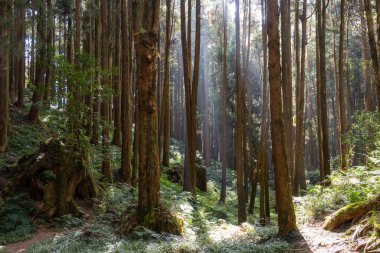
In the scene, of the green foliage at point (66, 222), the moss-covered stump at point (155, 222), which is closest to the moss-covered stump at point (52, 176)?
the green foliage at point (66, 222)

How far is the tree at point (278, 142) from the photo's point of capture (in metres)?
7.02

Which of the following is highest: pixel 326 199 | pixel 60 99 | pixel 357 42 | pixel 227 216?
pixel 357 42

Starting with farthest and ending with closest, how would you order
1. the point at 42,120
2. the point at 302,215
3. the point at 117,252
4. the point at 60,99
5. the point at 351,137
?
1. the point at 42,120
2. the point at 351,137
3. the point at 60,99
4. the point at 302,215
5. the point at 117,252

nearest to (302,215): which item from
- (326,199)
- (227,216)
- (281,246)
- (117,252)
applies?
(326,199)

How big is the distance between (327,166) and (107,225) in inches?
327

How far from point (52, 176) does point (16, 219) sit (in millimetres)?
1462

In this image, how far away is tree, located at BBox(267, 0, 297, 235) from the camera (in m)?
7.02

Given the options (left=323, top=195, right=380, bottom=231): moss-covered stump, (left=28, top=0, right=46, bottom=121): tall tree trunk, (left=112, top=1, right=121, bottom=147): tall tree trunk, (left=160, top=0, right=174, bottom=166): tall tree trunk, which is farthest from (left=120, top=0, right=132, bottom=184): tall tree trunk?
(left=323, top=195, right=380, bottom=231): moss-covered stump

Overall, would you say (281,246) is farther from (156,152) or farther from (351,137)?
(351,137)

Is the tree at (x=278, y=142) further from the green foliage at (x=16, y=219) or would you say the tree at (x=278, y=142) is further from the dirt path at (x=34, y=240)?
the green foliage at (x=16, y=219)

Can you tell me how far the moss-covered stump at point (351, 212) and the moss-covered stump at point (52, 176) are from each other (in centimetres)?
644

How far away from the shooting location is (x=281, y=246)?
6.32m

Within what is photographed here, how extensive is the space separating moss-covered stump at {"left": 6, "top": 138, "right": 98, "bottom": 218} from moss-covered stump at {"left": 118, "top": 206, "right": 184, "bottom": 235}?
2408mm

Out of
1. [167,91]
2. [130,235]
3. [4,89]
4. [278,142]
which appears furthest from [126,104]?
[278,142]
